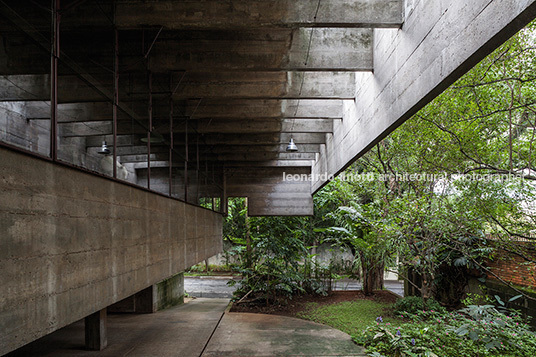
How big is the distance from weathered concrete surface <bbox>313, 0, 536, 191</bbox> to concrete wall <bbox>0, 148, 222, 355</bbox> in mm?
3758

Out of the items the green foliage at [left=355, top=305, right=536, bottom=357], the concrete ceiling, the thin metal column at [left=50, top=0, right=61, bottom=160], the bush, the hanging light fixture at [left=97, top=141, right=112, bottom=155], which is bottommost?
the bush

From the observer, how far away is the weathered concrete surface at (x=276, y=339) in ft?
25.0

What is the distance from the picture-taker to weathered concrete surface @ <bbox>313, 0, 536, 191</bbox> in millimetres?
2961

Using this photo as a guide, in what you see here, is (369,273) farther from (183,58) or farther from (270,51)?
(183,58)

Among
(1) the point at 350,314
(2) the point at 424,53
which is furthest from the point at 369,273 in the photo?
(2) the point at 424,53

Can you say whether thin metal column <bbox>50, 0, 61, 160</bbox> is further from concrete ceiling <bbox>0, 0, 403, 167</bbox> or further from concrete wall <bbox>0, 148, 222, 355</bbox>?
concrete wall <bbox>0, 148, 222, 355</bbox>

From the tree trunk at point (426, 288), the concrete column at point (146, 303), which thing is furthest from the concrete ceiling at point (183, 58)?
the tree trunk at point (426, 288)

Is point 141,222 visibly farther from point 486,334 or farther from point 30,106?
point 486,334

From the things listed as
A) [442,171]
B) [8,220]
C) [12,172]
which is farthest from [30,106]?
[442,171]

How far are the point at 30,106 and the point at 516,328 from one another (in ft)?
26.4

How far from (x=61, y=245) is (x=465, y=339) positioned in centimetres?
690

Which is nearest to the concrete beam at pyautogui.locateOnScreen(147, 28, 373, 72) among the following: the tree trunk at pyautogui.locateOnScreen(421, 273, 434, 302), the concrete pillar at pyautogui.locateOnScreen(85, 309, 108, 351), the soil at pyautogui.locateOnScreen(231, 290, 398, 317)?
the concrete pillar at pyautogui.locateOnScreen(85, 309, 108, 351)

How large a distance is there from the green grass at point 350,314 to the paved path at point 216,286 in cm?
542

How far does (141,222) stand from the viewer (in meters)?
5.48
